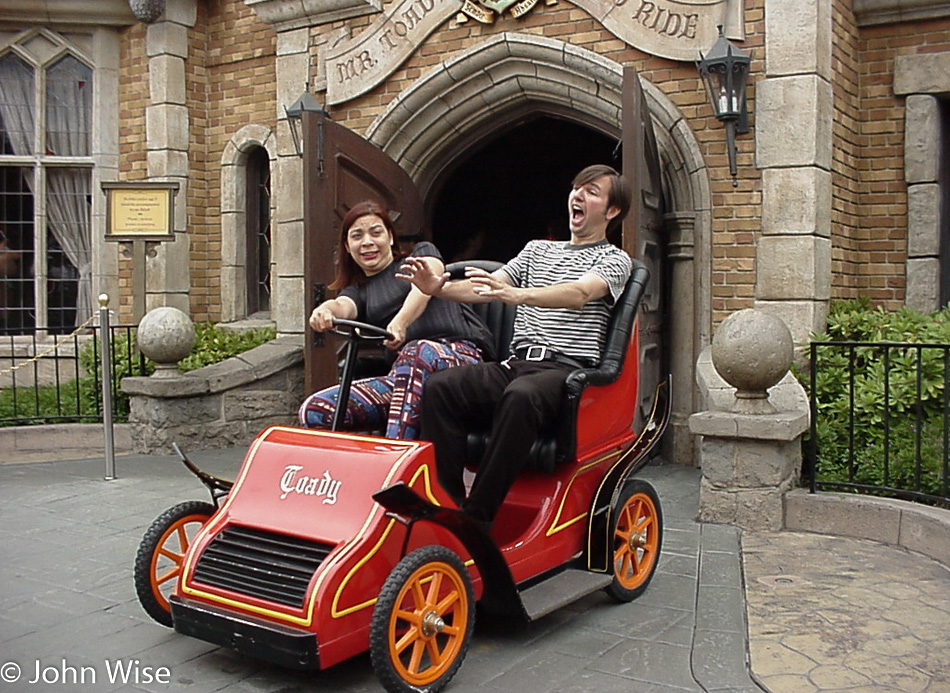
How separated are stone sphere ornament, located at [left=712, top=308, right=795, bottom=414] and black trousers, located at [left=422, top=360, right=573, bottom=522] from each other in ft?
6.14

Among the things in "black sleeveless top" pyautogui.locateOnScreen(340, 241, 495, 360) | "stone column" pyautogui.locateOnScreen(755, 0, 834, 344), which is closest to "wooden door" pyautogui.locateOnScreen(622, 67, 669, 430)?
"stone column" pyautogui.locateOnScreen(755, 0, 834, 344)

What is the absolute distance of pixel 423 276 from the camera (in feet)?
11.4

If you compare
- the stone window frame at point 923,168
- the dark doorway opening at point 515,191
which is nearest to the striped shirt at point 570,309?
the stone window frame at point 923,168

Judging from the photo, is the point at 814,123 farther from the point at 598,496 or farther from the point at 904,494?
the point at 598,496

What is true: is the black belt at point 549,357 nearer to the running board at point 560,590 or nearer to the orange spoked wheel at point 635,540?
the orange spoked wheel at point 635,540

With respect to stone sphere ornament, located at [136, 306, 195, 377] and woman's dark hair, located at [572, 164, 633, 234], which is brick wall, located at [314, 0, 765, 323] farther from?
stone sphere ornament, located at [136, 306, 195, 377]

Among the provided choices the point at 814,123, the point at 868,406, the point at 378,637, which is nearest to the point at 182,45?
the point at 814,123


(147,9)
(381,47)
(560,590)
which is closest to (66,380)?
(147,9)

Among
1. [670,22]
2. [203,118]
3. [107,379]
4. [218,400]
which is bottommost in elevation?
[218,400]

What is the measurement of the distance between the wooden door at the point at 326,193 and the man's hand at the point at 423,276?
11.5ft

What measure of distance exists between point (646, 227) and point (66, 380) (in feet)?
19.3

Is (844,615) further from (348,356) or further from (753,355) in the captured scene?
(348,356)

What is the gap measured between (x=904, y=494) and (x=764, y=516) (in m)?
0.71

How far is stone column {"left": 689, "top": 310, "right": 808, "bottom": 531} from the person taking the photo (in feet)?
17.0
